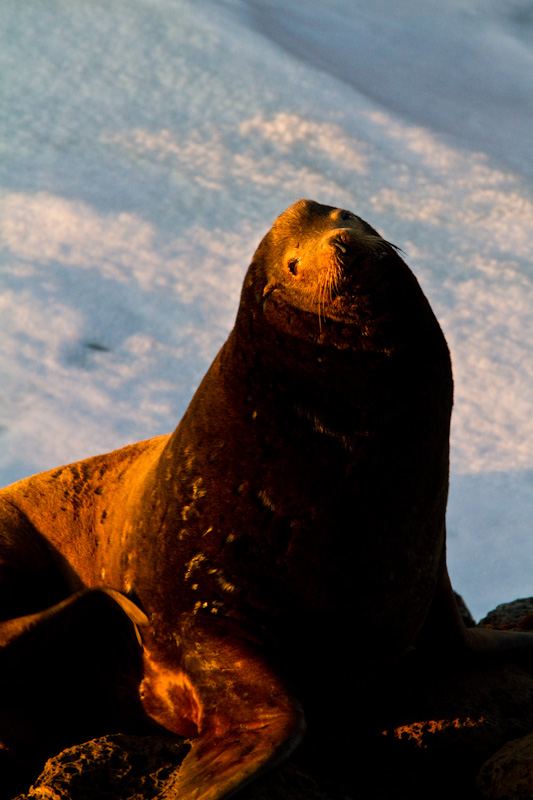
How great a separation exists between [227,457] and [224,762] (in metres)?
1.41

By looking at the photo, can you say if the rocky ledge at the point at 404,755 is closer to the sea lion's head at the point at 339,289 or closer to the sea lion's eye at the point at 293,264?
the sea lion's head at the point at 339,289

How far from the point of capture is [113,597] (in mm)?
4309

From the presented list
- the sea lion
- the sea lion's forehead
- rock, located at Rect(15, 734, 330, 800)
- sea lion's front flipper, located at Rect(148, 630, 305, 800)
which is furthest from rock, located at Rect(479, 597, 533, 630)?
the sea lion's forehead

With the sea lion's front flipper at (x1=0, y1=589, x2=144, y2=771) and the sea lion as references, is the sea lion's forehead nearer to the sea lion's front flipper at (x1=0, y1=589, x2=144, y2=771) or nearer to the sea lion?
the sea lion

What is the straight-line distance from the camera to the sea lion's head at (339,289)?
370 cm

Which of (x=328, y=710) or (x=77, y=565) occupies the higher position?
(x=77, y=565)

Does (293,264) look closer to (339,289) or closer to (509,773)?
(339,289)

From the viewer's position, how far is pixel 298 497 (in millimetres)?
3906

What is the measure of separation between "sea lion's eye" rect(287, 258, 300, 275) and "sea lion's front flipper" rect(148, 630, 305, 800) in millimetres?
1796

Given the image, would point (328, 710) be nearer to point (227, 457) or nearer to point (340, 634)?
point (340, 634)

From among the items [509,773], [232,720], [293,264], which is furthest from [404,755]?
[293,264]

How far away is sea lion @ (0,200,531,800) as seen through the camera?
380 centimetres

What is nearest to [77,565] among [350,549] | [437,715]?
[350,549]

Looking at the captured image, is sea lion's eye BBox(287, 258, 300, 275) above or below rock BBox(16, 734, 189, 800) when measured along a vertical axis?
above
